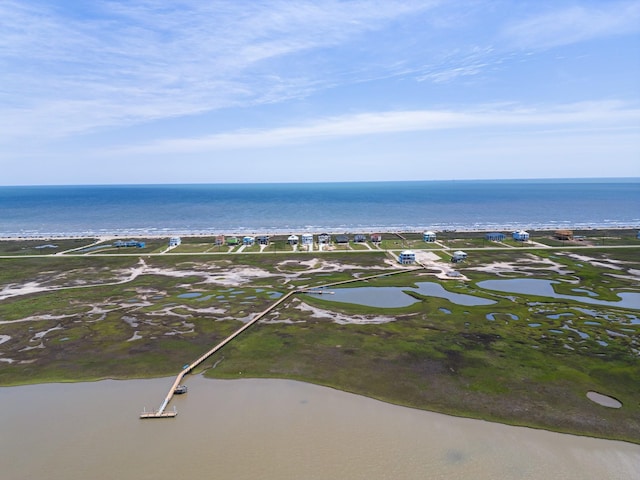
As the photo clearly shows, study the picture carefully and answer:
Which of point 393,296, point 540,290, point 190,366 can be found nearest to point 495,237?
point 540,290

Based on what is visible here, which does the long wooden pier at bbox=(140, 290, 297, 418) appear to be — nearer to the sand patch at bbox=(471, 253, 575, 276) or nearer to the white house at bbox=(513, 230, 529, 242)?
the sand patch at bbox=(471, 253, 575, 276)

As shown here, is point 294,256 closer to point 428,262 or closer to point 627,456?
point 428,262

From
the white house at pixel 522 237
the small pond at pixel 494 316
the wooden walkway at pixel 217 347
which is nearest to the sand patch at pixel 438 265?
the wooden walkway at pixel 217 347

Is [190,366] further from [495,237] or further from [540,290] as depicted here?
[495,237]

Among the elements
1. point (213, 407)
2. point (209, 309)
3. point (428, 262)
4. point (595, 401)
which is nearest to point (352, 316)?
point (209, 309)

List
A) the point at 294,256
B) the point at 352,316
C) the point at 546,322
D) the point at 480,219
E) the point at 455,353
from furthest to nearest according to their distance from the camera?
1. the point at 480,219
2. the point at 294,256
3. the point at 352,316
4. the point at 546,322
5. the point at 455,353

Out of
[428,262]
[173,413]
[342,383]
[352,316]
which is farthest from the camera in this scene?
[428,262]
